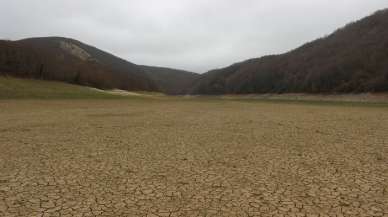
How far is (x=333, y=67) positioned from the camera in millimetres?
81750

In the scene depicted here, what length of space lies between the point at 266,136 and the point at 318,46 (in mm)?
102175

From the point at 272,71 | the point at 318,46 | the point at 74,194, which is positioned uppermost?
the point at 318,46

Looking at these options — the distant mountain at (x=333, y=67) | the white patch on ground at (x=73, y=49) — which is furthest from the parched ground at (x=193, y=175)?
the white patch on ground at (x=73, y=49)

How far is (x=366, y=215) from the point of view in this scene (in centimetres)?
633

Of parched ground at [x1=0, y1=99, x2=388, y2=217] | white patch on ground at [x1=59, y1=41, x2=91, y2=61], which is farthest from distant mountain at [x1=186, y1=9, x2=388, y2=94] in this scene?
white patch on ground at [x1=59, y1=41, x2=91, y2=61]

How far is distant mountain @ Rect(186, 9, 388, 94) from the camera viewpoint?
230 ft

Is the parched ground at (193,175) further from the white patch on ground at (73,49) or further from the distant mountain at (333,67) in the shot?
the white patch on ground at (73,49)

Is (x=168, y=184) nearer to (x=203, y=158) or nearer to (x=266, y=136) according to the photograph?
(x=203, y=158)

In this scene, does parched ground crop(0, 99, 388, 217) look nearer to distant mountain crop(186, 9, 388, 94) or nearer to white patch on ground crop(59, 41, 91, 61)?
distant mountain crop(186, 9, 388, 94)

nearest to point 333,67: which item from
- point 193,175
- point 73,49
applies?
point 193,175

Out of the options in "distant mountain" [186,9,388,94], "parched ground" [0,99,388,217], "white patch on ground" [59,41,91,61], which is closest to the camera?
"parched ground" [0,99,388,217]

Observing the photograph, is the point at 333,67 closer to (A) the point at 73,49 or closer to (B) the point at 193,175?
(B) the point at 193,175

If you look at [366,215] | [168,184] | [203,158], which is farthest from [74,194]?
[366,215]

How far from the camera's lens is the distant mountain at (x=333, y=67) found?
230 ft
